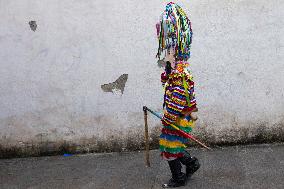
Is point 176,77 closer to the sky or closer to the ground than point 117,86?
closer to the sky

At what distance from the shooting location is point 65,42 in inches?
239

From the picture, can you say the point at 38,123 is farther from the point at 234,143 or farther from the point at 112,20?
the point at 234,143

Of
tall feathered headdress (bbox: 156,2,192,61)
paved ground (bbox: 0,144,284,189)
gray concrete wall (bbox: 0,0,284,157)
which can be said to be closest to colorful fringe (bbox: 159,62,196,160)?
tall feathered headdress (bbox: 156,2,192,61)

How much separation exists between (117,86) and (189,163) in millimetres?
1548

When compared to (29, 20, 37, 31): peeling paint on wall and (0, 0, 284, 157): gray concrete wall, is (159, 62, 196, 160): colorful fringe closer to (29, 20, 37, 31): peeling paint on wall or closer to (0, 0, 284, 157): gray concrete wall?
(0, 0, 284, 157): gray concrete wall

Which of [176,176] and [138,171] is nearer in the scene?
[176,176]

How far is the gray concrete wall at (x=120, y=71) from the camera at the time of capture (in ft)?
19.2

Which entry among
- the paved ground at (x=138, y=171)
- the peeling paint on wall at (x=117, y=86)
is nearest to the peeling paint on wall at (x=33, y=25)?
the peeling paint on wall at (x=117, y=86)

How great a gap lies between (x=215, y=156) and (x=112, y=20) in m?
2.05

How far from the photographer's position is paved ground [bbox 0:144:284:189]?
5.13 meters

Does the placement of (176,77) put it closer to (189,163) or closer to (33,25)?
(189,163)

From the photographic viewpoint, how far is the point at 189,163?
504 centimetres

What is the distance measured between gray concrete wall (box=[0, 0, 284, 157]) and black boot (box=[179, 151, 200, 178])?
3.53 feet

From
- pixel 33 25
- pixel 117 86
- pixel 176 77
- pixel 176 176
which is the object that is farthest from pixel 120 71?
pixel 176 176
